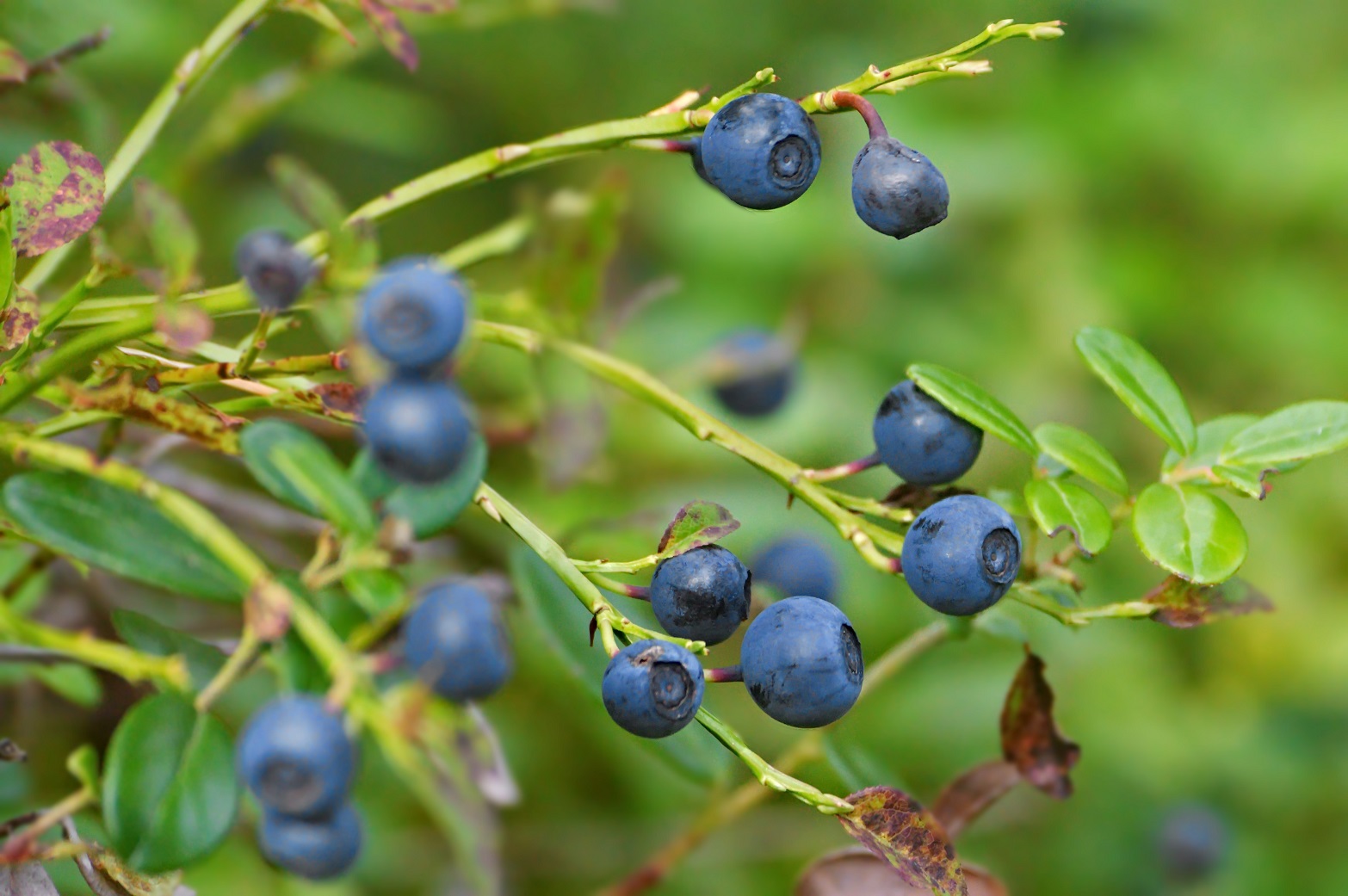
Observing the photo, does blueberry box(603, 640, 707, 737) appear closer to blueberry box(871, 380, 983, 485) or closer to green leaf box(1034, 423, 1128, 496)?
blueberry box(871, 380, 983, 485)

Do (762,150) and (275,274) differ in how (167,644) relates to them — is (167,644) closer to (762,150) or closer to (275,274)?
(275,274)

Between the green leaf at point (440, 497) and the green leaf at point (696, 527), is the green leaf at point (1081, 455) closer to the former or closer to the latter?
the green leaf at point (696, 527)

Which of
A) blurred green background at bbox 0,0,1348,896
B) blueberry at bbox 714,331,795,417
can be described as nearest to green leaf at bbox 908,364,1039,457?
blueberry at bbox 714,331,795,417

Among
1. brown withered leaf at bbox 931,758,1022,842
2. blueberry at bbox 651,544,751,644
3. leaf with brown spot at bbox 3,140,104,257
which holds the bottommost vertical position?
brown withered leaf at bbox 931,758,1022,842

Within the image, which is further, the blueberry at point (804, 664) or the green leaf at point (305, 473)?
the blueberry at point (804, 664)

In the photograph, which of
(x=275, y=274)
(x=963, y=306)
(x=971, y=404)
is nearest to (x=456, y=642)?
(x=275, y=274)

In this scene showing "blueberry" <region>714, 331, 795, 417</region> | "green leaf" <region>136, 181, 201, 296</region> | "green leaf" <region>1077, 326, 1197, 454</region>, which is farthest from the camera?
"blueberry" <region>714, 331, 795, 417</region>

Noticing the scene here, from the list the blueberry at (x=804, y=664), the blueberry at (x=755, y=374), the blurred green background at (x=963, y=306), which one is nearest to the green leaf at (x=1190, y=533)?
the blueberry at (x=804, y=664)
